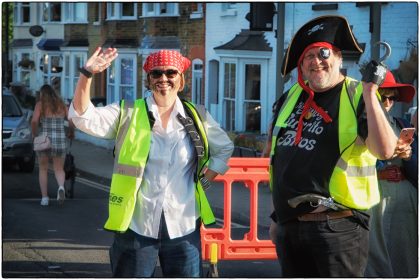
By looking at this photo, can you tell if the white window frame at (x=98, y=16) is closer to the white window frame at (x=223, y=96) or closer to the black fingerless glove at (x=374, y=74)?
the white window frame at (x=223, y=96)

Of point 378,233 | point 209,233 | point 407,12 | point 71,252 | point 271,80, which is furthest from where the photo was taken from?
point 271,80

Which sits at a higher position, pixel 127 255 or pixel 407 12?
pixel 407 12

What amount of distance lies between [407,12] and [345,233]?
11.4 m

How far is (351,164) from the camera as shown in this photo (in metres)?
4.66

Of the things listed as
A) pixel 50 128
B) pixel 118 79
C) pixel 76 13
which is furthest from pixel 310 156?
pixel 76 13

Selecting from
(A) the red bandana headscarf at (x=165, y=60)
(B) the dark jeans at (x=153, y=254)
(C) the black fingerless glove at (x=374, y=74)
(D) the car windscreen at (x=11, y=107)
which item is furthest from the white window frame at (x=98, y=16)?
(C) the black fingerless glove at (x=374, y=74)

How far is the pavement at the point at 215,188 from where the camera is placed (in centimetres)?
1247

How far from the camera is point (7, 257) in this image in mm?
9125

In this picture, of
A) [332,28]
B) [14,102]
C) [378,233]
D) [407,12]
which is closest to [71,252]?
[378,233]

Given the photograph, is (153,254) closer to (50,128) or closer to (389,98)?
(389,98)

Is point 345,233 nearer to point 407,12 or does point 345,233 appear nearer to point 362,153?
point 362,153

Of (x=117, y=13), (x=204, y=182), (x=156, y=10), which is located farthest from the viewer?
(x=117, y=13)

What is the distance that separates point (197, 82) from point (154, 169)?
18236 mm

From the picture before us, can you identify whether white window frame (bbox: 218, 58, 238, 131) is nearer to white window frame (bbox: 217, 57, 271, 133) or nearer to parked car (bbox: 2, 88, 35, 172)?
white window frame (bbox: 217, 57, 271, 133)
